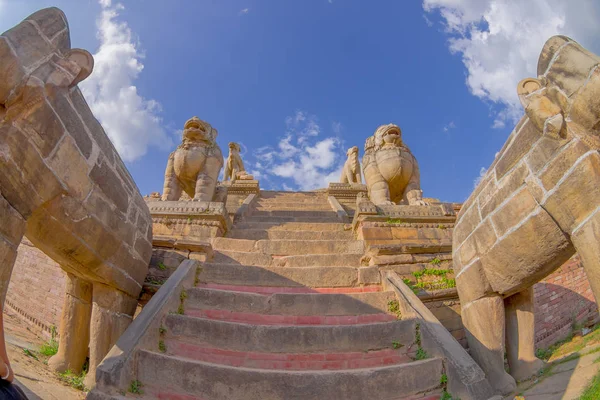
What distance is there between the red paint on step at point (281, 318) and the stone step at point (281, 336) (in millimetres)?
269

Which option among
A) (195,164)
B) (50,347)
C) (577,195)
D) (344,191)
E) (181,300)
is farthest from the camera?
(344,191)

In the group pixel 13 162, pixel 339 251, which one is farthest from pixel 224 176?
pixel 13 162

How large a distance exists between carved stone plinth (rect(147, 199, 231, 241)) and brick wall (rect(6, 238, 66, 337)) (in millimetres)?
1450

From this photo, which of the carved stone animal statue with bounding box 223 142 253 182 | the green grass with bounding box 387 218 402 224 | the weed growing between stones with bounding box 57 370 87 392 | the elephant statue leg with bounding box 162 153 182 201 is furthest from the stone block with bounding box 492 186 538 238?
the carved stone animal statue with bounding box 223 142 253 182

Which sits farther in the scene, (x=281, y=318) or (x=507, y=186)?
(x=281, y=318)

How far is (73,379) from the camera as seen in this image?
322 cm

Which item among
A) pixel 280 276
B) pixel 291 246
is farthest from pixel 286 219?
pixel 280 276

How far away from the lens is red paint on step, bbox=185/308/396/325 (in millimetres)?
3479

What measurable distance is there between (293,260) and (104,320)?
2294mm

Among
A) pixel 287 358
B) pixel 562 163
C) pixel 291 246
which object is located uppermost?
pixel 562 163

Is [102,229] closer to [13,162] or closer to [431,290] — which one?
[13,162]

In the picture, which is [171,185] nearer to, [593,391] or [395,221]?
[395,221]

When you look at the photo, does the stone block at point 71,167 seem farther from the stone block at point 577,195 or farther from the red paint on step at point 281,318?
the stone block at point 577,195

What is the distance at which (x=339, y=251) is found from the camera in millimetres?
5285
